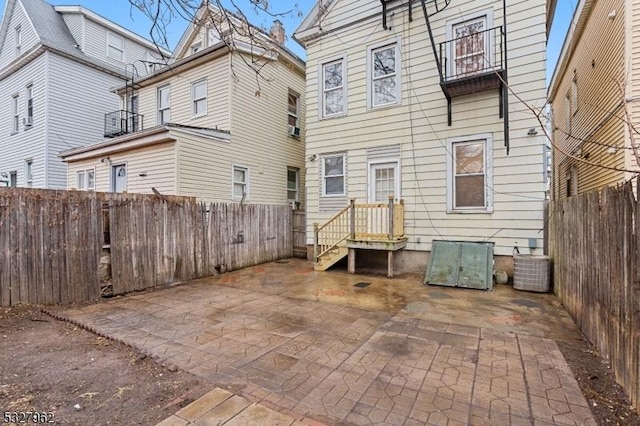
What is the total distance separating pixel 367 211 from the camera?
8.58 metres

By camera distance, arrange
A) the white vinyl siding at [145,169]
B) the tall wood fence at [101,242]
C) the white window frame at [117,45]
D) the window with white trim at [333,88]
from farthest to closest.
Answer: the white window frame at [117,45] → the white vinyl siding at [145,169] → the window with white trim at [333,88] → the tall wood fence at [101,242]

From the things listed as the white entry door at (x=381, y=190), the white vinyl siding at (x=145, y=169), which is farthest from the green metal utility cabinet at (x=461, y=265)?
the white vinyl siding at (x=145, y=169)

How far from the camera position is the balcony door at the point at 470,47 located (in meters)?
7.53

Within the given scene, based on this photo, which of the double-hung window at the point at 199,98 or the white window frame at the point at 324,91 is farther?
the double-hung window at the point at 199,98

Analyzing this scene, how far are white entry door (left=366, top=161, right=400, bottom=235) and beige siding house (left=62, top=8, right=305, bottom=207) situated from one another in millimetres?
4191

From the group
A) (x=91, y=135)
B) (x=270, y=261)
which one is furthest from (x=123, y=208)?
(x=91, y=135)

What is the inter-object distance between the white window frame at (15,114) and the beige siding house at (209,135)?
5.53 m

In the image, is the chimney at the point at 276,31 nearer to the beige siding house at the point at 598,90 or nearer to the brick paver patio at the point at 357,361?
the brick paver patio at the point at 357,361

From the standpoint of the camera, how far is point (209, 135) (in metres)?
10.5

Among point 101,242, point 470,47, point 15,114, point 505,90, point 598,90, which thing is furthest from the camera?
point 15,114

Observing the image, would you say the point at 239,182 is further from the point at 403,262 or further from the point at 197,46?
the point at 197,46

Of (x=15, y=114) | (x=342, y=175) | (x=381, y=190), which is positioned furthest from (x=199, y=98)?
(x=15, y=114)

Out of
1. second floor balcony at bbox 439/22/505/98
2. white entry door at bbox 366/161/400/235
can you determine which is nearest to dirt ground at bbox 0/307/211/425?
white entry door at bbox 366/161/400/235

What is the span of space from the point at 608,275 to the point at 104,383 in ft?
16.2
